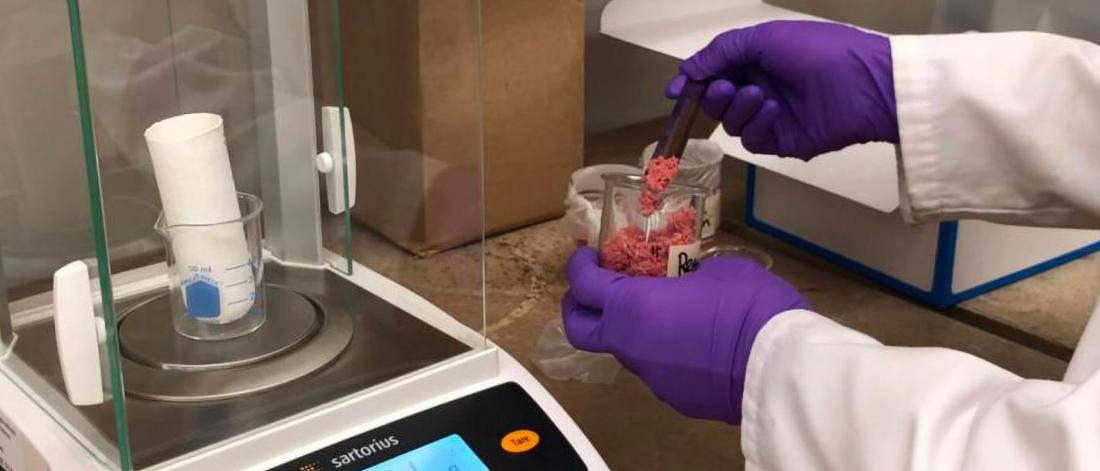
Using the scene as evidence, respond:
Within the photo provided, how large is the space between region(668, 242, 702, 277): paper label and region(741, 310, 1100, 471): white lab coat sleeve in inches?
4.9

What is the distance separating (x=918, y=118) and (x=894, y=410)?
1.29 ft

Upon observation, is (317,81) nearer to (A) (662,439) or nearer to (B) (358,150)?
(B) (358,150)

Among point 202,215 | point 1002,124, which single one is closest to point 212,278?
point 202,215

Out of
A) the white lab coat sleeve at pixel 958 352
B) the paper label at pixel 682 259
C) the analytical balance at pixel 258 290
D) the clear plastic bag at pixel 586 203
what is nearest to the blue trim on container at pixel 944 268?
the white lab coat sleeve at pixel 958 352

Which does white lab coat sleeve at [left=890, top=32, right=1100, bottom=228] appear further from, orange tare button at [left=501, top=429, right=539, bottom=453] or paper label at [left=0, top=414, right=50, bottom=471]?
paper label at [left=0, top=414, right=50, bottom=471]

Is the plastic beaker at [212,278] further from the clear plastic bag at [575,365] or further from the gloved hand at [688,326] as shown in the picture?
the clear plastic bag at [575,365]

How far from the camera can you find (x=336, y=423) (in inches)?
29.1

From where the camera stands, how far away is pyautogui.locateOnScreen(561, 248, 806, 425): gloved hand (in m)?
0.79

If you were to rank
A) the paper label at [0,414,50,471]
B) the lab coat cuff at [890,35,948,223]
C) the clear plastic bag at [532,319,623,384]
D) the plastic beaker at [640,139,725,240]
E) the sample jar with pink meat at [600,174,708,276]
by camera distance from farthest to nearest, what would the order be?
the plastic beaker at [640,139,725,240] < the clear plastic bag at [532,319,623,384] < the lab coat cuff at [890,35,948,223] < the sample jar with pink meat at [600,174,708,276] < the paper label at [0,414,50,471]

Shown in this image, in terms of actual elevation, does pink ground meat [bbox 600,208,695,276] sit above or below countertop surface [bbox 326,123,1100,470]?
above

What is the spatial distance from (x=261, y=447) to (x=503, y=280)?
2.00 feet

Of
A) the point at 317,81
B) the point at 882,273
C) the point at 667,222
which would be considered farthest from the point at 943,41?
the point at 317,81

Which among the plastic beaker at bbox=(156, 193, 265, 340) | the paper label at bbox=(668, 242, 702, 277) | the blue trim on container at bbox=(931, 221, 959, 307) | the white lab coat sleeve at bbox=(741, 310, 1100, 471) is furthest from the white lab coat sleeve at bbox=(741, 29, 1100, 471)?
the plastic beaker at bbox=(156, 193, 265, 340)

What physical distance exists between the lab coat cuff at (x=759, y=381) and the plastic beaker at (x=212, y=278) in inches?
13.7
